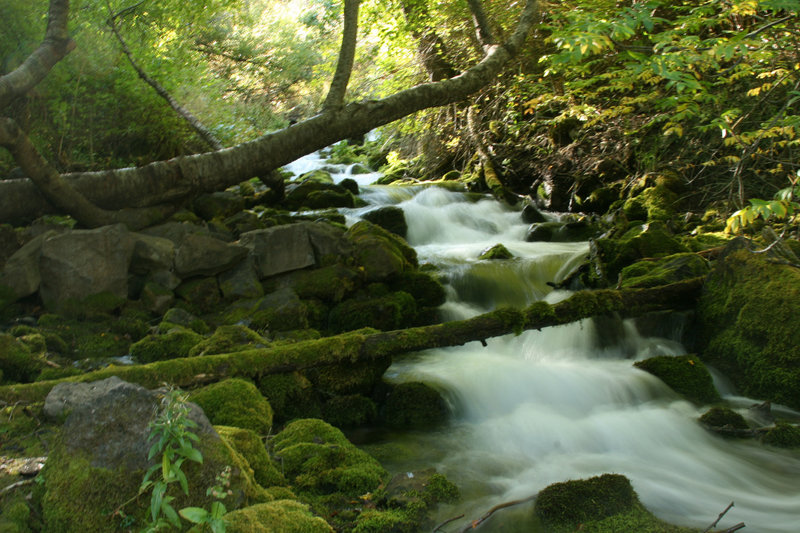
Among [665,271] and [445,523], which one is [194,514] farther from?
[665,271]

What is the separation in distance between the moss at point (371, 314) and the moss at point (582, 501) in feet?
12.7

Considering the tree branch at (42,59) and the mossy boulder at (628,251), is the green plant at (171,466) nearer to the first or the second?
the tree branch at (42,59)

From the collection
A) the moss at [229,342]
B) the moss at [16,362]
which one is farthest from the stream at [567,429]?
the moss at [16,362]

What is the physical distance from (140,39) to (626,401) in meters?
10.7

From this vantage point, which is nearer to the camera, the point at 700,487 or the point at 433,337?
the point at 700,487

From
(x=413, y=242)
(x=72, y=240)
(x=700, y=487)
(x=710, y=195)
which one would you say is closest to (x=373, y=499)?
(x=700, y=487)

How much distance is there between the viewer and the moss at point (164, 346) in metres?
5.33

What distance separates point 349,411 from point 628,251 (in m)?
5.17

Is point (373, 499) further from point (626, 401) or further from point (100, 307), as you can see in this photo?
point (100, 307)

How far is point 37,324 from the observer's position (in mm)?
6219

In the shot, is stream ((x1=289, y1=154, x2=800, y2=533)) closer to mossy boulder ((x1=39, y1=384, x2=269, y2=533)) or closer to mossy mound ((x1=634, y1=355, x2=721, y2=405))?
mossy mound ((x1=634, y1=355, x2=721, y2=405))

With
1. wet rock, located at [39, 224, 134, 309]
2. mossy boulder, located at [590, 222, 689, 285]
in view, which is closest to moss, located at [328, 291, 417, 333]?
wet rock, located at [39, 224, 134, 309]

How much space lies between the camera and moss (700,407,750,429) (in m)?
4.86

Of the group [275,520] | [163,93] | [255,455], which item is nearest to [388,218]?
[163,93]
